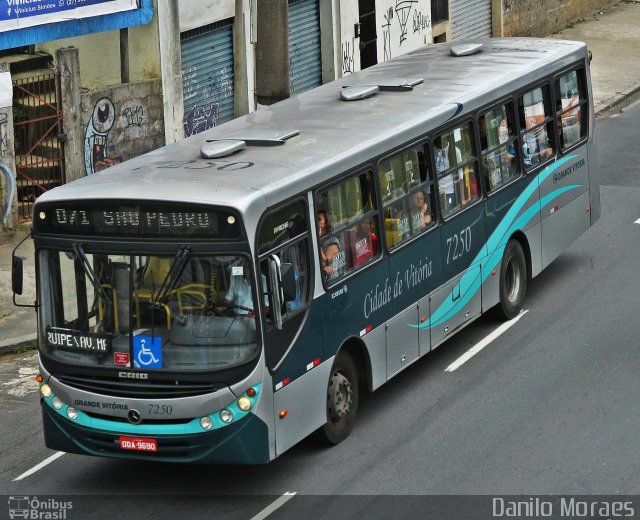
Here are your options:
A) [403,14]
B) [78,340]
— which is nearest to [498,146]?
[78,340]

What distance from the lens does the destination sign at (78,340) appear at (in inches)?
427

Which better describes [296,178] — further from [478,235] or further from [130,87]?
[130,87]

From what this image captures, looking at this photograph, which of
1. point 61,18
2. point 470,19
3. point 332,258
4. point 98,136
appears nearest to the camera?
point 332,258

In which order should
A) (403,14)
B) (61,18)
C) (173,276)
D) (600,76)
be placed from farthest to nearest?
(600,76) < (403,14) < (61,18) < (173,276)

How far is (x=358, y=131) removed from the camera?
508 inches

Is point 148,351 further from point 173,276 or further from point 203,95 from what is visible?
point 203,95

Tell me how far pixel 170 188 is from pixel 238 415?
1865 millimetres

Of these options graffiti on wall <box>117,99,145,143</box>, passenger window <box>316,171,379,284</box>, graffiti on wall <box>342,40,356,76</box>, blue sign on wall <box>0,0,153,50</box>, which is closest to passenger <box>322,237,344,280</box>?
passenger window <box>316,171,379,284</box>

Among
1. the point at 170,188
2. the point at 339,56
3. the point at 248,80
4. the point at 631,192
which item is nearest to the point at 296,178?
the point at 170,188

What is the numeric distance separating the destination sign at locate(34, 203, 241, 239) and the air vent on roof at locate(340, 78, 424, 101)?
162 inches

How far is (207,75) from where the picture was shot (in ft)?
77.7

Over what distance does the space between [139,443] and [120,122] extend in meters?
11.1

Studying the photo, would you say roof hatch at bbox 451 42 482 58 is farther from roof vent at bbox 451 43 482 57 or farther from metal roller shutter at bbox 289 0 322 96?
metal roller shutter at bbox 289 0 322 96

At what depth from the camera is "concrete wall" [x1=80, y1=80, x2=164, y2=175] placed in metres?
20.7
